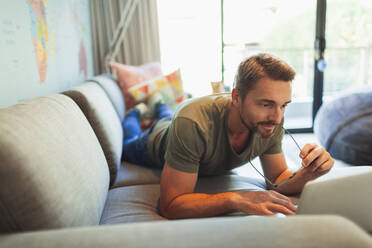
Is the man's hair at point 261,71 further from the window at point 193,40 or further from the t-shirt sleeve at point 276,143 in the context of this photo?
the window at point 193,40

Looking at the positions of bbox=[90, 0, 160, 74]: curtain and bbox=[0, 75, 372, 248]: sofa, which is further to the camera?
bbox=[90, 0, 160, 74]: curtain

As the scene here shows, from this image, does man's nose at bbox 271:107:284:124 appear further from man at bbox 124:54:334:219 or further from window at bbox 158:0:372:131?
window at bbox 158:0:372:131

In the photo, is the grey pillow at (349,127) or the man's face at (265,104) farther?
the grey pillow at (349,127)

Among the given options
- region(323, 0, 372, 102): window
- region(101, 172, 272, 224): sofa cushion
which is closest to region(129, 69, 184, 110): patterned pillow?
region(101, 172, 272, 224): sofa cushion

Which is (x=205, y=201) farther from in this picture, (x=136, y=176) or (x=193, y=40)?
(x=193, y=40)

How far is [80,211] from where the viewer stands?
0.77 m

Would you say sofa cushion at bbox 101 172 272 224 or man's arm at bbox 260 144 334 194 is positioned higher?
man's arm at bbox 260 144 334 194

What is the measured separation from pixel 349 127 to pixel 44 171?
1.58m

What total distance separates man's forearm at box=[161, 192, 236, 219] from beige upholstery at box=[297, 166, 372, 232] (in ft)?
1.57

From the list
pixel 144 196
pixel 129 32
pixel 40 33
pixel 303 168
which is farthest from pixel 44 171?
pixel 129 32

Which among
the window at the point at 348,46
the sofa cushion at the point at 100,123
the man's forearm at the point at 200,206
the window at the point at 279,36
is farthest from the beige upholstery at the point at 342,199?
the window at the point at 348,46

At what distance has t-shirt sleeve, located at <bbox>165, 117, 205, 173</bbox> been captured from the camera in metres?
1.12

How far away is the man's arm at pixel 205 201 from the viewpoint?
0.93 meters

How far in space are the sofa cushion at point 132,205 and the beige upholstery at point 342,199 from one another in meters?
0.67
